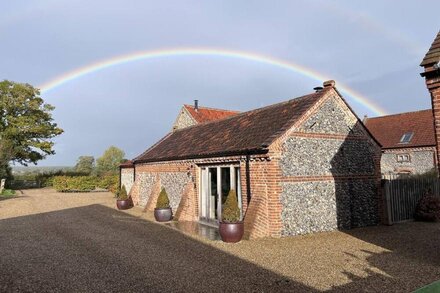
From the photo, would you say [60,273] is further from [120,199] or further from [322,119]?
[120,199]

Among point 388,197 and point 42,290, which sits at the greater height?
point 388,197

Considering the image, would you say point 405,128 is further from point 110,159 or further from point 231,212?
point 110,159

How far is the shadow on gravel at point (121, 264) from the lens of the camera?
6.87m

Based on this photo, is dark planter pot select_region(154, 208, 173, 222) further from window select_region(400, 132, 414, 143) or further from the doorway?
window select_region(400, 132, 414, 143)

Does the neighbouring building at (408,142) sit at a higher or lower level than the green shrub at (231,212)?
higher

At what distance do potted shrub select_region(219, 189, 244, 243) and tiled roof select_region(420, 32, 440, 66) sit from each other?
6915mm

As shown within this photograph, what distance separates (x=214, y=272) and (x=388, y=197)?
1008 cm

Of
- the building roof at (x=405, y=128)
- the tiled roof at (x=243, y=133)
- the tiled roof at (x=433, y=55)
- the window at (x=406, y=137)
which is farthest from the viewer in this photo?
the window at (x=406, y=137)

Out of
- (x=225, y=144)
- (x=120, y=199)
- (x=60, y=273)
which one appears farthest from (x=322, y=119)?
(x=120, y=199)

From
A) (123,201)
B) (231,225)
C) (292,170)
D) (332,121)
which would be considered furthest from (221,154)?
(123,201)

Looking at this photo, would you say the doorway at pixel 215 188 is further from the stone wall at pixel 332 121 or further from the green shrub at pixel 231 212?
the stone wall at pixel 332 121

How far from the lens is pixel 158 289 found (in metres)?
6.64

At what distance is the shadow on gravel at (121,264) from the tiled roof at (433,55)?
18.9ft

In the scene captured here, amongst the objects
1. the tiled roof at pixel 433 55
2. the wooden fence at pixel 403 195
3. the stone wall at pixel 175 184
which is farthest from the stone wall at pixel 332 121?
the stone wall at pixel 175 184
